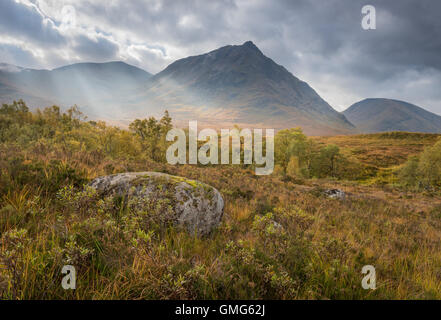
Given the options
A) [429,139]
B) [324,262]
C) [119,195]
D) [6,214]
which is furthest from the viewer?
[429,139]

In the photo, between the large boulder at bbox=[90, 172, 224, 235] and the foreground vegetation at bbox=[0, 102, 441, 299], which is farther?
the large boulder at bbox=[90, 172, 224, 235]

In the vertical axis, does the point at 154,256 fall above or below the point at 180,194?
below

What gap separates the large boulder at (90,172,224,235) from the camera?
388 cm

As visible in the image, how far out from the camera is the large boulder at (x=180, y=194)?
3.88 meters

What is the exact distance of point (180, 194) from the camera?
13.4ft

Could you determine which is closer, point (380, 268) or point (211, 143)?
point (380, 268)

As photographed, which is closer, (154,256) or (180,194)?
(154,256)

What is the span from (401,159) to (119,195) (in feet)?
337

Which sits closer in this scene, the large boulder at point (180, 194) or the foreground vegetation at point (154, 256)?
the foreground vegetation at point (154, 256)

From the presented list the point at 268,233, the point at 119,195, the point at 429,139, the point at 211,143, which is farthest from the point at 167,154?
the point at 429,139
